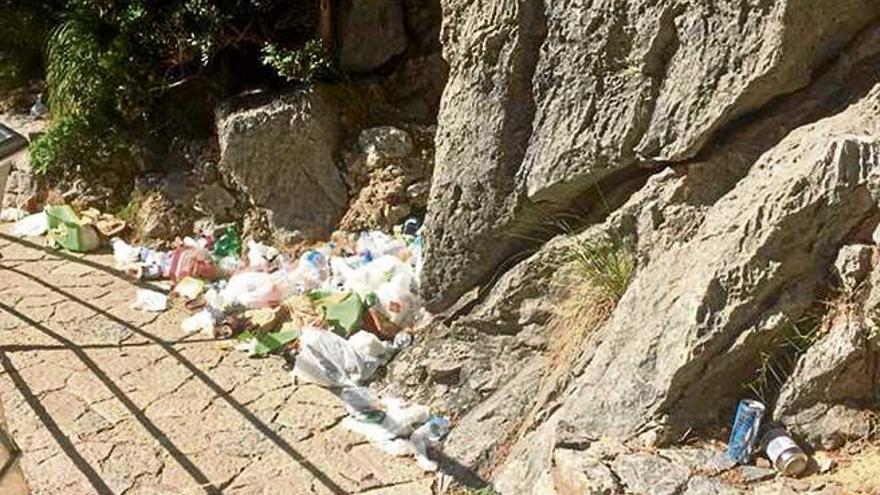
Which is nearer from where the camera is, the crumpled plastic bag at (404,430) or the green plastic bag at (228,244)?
the crumpled plastic bag at (404,430)

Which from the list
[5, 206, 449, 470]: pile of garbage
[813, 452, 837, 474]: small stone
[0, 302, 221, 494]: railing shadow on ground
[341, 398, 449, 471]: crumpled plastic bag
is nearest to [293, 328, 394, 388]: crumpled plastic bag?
[5, 206, 449, 470]: pile of garbage

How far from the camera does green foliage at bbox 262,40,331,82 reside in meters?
5.99

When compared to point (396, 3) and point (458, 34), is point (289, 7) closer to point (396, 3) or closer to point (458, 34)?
point (396, 3)

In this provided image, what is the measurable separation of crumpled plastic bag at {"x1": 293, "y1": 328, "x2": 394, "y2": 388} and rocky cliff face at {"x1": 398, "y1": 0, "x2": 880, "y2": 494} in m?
0.19

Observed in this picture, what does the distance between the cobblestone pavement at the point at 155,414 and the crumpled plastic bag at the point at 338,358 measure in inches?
3.4

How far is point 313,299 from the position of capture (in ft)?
17.5

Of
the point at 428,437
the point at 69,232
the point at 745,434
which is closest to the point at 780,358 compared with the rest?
the point at 745,434

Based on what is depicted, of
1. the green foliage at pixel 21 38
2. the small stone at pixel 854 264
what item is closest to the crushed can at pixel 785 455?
the small stone at pixel 854 264

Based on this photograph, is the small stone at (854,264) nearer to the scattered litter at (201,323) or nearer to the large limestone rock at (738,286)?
the large limestone rock at (738,286)

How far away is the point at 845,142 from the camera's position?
3.45 meters

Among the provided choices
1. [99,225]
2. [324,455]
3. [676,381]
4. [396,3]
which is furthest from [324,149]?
[676,381]

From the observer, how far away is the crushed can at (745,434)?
11.5ft

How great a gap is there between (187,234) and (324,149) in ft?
3.54

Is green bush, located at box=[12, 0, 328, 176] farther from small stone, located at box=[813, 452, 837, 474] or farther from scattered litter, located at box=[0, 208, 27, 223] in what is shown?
small stone, located at box=[813, 452, 837, 474]
